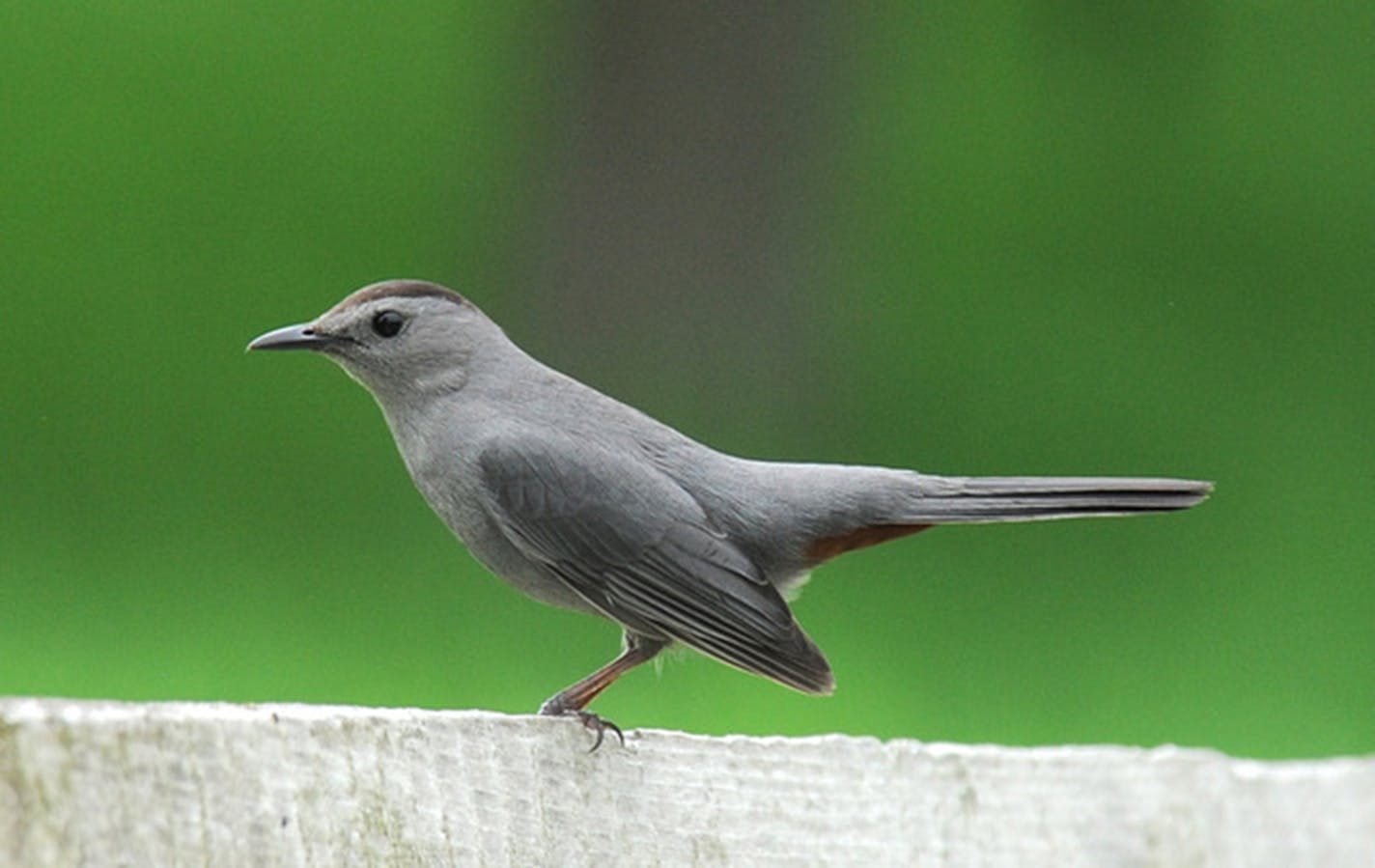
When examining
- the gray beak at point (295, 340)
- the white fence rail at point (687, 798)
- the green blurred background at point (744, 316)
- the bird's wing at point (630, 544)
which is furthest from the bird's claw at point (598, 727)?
the green blurred background at point (744, 316)

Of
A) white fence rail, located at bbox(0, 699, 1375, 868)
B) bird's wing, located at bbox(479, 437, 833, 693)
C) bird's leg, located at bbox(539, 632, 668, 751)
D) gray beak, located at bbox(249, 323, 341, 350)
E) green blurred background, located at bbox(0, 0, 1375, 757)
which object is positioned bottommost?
white fence rail, located at bbox(0, 699, 1375, 868)

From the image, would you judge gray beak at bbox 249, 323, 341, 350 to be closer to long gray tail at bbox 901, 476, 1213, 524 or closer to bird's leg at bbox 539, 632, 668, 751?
bird's leg at bbox 539, 632, 668, 751

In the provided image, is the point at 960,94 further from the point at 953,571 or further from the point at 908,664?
the point at 908,664

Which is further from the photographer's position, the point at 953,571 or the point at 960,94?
the point at 960,94

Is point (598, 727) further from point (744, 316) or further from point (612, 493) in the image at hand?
point (744, 316)

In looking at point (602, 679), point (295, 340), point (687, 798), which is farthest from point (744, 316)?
point (687, 798)

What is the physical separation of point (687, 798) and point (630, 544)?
5.51ft

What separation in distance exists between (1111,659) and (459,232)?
18.3 ft

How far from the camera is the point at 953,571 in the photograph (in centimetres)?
973

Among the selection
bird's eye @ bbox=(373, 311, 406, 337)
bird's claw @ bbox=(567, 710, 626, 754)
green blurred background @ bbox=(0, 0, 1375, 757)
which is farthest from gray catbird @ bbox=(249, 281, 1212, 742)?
green blurred background @ bbox=(0, 0, 1375, 757)

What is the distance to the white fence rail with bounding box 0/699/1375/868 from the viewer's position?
1995 mm

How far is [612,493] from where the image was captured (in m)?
4.23

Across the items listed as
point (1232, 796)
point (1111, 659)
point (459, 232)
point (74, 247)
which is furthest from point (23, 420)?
point (1232, 796)

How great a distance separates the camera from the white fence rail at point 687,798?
2.00m
